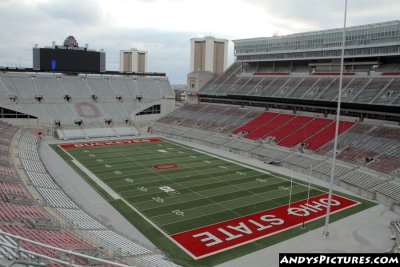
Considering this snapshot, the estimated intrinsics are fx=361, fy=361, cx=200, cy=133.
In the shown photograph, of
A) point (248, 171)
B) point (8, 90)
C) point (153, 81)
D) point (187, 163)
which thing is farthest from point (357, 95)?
point (8, 90)

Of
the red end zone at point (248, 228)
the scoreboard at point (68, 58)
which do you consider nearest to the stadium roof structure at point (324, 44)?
the red end zone at point (248, 228)

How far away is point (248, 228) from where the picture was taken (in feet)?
70.0

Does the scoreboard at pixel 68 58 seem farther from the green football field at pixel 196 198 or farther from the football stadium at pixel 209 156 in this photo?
the green football field at pixel 196 198

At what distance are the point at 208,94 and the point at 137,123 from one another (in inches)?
499

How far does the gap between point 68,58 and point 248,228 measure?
45638 mm

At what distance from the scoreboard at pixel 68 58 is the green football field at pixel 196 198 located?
66.2ft

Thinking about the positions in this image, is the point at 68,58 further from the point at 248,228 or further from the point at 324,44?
the point at 248,228

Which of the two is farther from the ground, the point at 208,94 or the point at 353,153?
the point at 208,94

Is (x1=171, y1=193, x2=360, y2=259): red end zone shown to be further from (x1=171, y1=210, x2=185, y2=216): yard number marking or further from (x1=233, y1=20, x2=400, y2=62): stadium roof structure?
(x1=233, y1=20, x2=400, y2=62): stadium roof structure

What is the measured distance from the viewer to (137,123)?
5831 centimetres

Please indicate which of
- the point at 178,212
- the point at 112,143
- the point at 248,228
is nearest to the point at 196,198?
the point at 178,212

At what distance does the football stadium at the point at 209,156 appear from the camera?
1903 centimetres

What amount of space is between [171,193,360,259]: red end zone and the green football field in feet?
0.18

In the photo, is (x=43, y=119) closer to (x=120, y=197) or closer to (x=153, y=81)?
(x=153, y=81)
